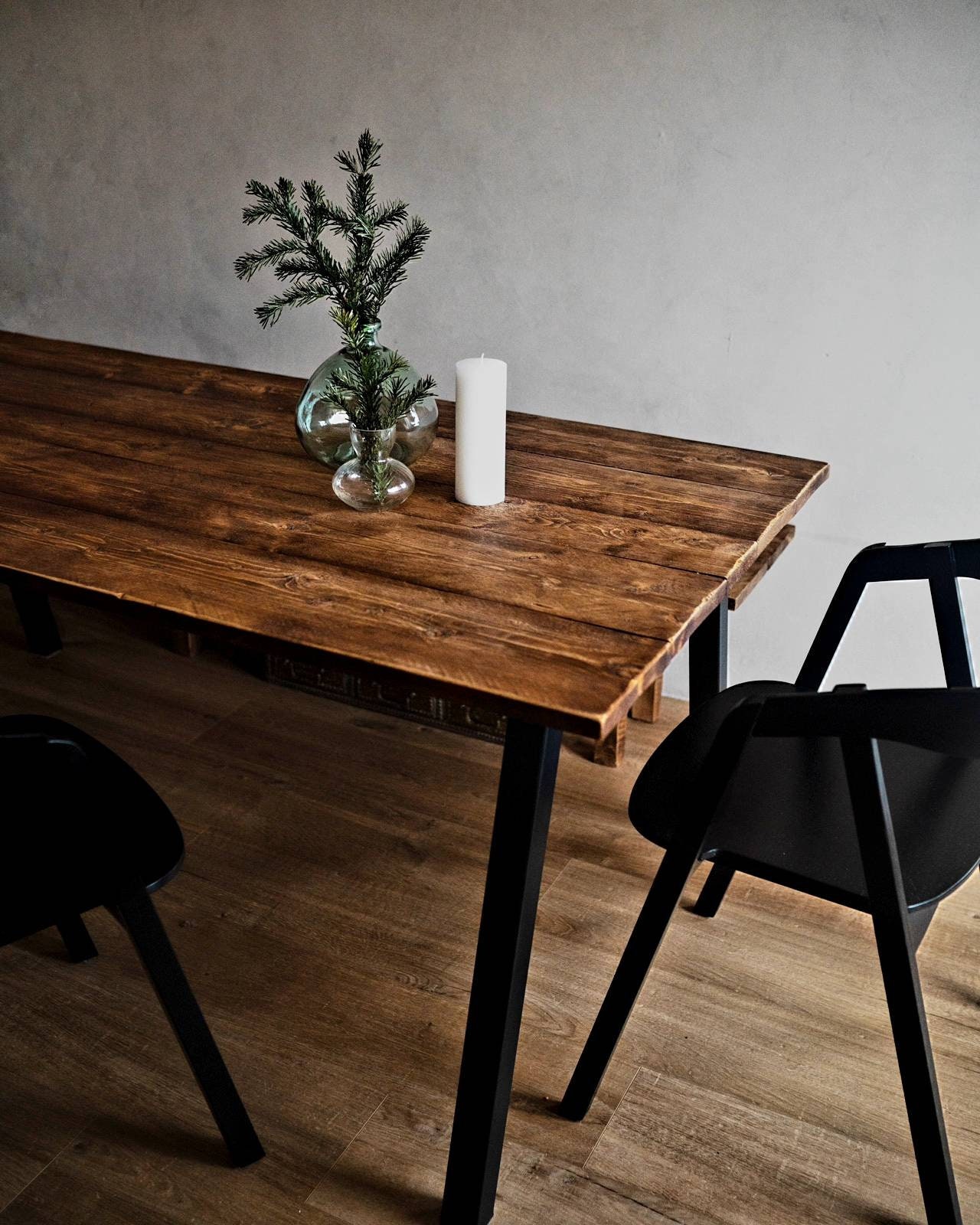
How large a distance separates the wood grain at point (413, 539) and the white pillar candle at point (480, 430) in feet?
0.14

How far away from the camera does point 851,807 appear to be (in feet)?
4.48

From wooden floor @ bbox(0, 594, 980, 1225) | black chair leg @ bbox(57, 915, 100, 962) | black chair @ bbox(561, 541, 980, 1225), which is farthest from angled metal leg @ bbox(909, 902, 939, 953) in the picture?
black chair leg @ bbox(57, 915, 100, 962)

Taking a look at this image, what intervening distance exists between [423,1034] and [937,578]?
1.03 m

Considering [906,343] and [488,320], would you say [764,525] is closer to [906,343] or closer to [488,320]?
[906,343]

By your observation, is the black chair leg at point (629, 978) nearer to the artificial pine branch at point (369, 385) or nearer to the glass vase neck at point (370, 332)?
the artificial pine branch at point (369, 385)

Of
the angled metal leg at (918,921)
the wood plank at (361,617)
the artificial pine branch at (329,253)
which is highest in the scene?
the artificial pine branch at (329,253)

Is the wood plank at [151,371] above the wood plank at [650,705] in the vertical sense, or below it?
above

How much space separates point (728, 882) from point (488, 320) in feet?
4.51

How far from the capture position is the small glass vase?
5.13 feet

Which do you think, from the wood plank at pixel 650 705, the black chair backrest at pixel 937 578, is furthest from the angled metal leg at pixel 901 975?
the wood plank at pixel 650 705

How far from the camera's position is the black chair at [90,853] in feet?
4.02

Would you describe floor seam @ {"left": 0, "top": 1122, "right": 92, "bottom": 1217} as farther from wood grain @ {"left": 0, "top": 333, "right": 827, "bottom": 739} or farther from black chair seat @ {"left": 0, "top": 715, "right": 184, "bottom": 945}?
wood grain @ {"left": 0, "top": 333, "right": 827, "bottom": 739}

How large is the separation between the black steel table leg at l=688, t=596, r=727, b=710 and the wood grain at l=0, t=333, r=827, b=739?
257mm

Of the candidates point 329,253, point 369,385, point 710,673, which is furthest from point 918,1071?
point 329,253
